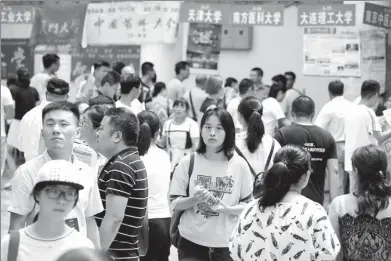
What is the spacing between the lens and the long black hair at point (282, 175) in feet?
14.6

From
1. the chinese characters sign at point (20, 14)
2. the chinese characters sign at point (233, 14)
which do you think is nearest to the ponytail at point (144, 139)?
the chinese characters sign at point (233, 14)

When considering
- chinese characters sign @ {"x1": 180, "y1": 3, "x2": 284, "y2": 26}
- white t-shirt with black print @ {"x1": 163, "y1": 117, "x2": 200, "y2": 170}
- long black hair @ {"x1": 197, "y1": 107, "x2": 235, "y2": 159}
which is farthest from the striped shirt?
chinese characters sign @ {"x1": 180, "y1": 3, "x2": 284, "y2": 26}

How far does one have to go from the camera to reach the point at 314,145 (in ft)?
25.1

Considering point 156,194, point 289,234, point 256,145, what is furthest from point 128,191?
point 256,145

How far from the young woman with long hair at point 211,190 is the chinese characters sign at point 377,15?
25.3 feet

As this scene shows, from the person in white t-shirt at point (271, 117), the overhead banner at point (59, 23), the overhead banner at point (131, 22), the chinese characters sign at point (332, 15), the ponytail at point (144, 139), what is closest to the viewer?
the ponytail at point (144, 139)

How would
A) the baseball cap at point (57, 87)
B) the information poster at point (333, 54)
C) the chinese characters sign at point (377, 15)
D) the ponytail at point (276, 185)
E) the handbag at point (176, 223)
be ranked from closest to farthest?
the ponytail at point (276, 185) < the handbag at point (176, 223) < the baseball cap at point (57, 87) < the chinese characters sign at point (377, 15) < the information poster at point (333, 54)

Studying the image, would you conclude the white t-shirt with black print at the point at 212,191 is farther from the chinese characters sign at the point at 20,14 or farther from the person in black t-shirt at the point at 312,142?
the chinese characters sign at the point at 20,14

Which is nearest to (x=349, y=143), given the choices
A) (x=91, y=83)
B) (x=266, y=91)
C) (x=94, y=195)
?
(x=91, y=83)

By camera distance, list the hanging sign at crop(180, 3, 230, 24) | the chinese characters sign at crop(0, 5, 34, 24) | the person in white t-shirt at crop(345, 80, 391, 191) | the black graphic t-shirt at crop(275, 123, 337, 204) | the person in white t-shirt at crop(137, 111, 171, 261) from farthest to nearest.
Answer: the chinese characters sign at crop(0, 5, 34, 24) → the hanging sign at crop(180, 3, 230, 24) → the person in white t-shirt at crop(345, 80, 391, 191) → the black graphic t-shirt at crop(275, 123, 337, 204) → the person in white t-shirt at crop(137, 111, 171, 261)

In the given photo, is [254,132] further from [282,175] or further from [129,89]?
[129,89]

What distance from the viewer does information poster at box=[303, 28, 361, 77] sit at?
14125 mm

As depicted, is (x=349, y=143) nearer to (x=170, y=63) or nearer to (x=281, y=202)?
(x=281, y=202)

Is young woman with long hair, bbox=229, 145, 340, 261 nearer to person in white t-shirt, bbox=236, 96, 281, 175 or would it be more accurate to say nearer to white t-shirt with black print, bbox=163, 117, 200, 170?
person in white t-shirt, bbox=236, 96, 281, 175
